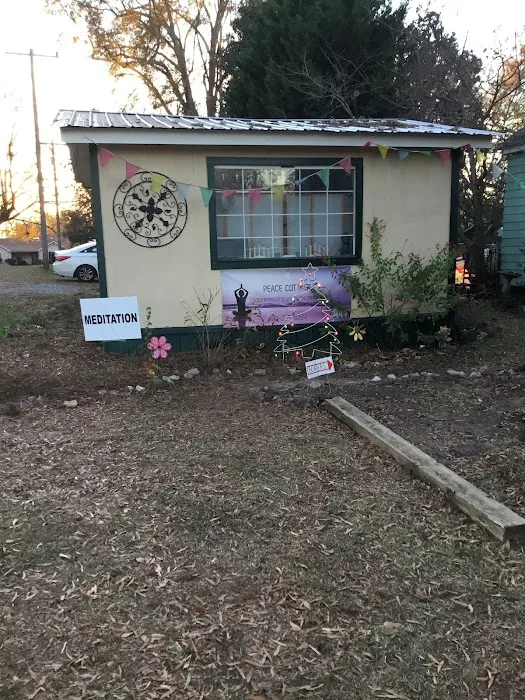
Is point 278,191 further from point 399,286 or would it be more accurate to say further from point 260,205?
point 399,286

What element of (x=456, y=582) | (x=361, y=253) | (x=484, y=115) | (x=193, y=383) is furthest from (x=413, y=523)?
(x=484, y=115)

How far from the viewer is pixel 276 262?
23.4 ft

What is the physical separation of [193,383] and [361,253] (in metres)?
2.87

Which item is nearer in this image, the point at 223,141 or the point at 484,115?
the point at 223,141

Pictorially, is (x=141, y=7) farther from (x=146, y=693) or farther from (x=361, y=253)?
(x=146, y=693)

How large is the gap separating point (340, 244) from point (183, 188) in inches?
85.2

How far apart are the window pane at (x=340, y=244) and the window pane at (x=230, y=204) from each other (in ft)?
4.14

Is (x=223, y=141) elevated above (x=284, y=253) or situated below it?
above

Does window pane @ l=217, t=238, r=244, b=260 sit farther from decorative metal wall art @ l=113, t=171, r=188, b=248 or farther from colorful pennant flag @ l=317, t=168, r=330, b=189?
colorful pennant flag @ l=317, t=168, r=330, b=189

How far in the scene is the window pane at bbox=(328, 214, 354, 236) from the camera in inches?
294

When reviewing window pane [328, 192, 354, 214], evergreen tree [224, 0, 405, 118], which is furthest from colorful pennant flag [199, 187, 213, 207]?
evergreen tree [224, 0, 405, 118]

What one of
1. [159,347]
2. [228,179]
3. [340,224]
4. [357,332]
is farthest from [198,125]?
[357,332]

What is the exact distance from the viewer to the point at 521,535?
2.92 m

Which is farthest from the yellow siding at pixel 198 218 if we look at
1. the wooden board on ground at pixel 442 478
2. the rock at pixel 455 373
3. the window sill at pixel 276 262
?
the wooden board on ground at pixel 442 478
